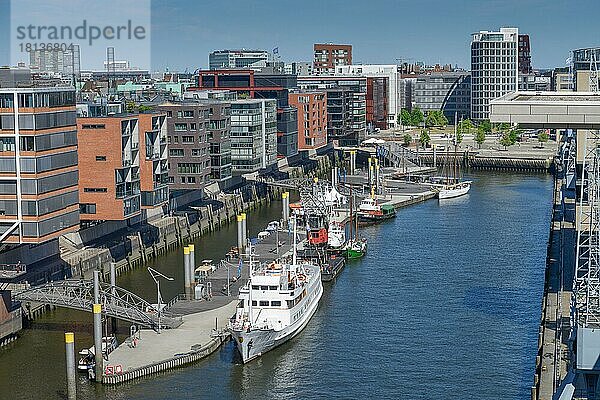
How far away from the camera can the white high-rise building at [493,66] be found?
7831 cm

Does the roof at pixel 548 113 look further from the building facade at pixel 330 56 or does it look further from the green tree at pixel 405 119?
the building facade at pixel 330 56

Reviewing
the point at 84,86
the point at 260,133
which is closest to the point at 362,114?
the point at 84,86

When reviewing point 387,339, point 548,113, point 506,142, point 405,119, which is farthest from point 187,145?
point 405,119

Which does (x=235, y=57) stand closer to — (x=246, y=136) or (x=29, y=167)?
(x=246, y=136)

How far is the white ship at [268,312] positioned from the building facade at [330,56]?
82.6 m

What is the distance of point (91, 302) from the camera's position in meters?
20.0

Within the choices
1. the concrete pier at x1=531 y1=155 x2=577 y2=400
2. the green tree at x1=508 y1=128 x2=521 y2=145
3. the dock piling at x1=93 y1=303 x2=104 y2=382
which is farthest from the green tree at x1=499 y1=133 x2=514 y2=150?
the dock piling at x1=93 y1=303 x2=104 y2=382

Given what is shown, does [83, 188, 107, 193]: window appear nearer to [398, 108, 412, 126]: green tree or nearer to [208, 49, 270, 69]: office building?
[398, 108, 412, 126]: green tree

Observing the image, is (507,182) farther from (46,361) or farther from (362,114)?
(46,361)

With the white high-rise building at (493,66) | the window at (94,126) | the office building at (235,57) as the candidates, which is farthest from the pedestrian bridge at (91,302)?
the office building at (235,57)

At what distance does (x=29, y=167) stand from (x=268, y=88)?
98.7ft

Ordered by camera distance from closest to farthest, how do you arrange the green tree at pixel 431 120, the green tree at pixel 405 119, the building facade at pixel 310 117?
the building facade at pixel 310 117 < the green tree at pixel 431 120 < the green tree at pixel 405 119

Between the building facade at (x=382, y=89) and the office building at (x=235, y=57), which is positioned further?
the office building at (x=235, y=57)

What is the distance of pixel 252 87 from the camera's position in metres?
53.4
